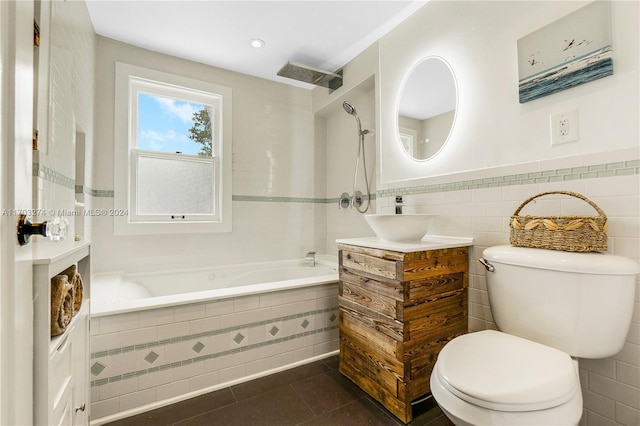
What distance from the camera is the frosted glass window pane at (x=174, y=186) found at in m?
2.60

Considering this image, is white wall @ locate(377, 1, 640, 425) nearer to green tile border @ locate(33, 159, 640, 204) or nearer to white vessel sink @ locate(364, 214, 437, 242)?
green tile border @ locate(33, 159, 640, 204)

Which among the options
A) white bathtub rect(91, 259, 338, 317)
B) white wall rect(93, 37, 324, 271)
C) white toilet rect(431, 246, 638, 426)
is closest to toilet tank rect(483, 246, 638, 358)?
white toilet rect(431, 246, 638, 426)

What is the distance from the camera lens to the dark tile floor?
1465mm

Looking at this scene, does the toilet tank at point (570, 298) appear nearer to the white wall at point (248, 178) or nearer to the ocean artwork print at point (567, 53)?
the ocean artwork print at point (567, 53)

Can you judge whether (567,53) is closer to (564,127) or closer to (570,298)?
(564,127)

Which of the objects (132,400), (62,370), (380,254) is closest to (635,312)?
(380,254)

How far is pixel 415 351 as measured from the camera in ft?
4.84

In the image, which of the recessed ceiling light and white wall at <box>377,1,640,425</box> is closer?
white wall at <box>377,1,640,425</box>

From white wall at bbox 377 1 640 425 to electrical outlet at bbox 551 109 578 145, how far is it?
27 millimetres

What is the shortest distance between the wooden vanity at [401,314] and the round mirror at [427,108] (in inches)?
30.3

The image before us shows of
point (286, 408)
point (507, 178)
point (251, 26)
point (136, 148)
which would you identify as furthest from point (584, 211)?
point (136, 148)

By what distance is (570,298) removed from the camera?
3.59 feet

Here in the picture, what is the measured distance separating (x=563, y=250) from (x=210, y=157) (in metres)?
2.77

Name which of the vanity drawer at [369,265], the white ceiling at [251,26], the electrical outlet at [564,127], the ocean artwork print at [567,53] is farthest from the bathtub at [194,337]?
the white ceiling at [251,26]
